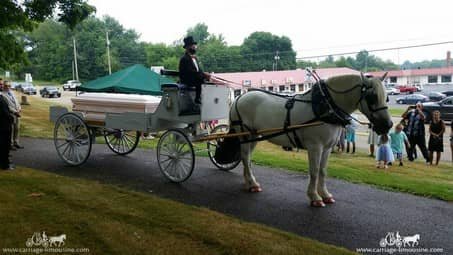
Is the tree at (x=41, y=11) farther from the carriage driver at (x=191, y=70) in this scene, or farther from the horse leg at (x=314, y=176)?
the horse leg at (x=314, y=176)

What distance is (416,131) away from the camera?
1328cm

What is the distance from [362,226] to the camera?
5.25 metres

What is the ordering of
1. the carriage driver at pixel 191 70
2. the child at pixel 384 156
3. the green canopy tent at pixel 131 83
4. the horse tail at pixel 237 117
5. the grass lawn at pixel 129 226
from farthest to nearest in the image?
the green canopy tent at pixel 131 83 < the child at pixel 384 156 < the horse tail at pixel 237 117 < the carriage driver at pixel 191 70 < the grass lawn at pixel 129 226

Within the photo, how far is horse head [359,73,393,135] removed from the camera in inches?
216

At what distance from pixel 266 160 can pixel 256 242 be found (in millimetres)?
5213

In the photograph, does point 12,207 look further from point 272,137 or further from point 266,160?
point 266,160

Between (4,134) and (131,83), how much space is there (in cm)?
744

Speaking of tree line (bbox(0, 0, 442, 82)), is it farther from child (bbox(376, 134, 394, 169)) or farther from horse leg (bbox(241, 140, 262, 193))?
horse leg (bbox(241, 140, 262, 193))

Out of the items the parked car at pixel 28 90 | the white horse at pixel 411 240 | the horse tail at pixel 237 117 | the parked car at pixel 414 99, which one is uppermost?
the parked car at pixel 28 90

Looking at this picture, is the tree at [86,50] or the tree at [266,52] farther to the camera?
the tree at [86,50]

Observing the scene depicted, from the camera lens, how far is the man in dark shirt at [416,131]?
1324cm

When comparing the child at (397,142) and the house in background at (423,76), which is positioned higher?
the house in background at (423,76)

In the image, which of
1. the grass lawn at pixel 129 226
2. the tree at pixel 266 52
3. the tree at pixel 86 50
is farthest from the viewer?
the tree at pixel 86 50

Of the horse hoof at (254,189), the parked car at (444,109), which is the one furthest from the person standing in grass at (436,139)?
the parked car at (444,109)
